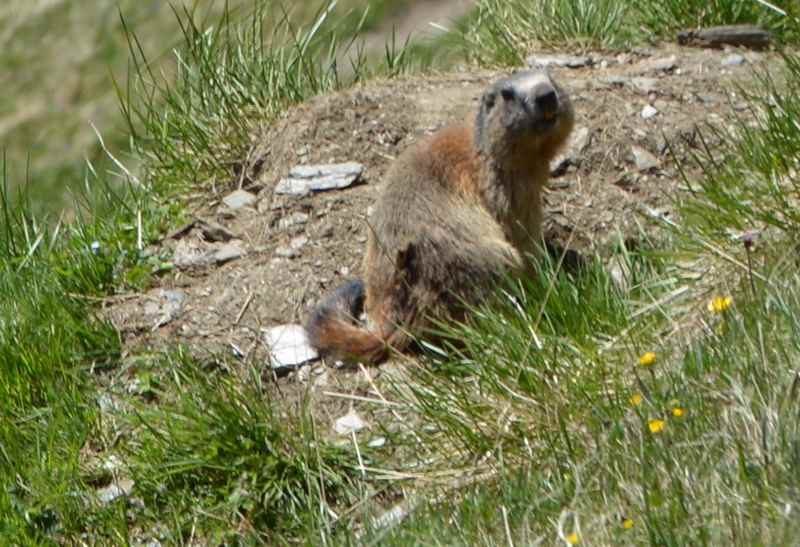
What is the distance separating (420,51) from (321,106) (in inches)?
72.6

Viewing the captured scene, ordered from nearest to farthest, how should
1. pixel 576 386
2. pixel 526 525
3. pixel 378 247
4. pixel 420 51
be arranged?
pixel 526 525 → pixel 576 386 → pixel 378 247 → pixel 420 51

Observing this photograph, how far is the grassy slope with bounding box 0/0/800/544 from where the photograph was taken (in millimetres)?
4203

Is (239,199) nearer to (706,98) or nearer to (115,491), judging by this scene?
(115,491)

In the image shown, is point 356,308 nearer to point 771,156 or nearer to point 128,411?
point 128,411

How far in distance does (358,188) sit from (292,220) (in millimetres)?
373

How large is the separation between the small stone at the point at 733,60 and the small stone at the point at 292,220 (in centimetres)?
237

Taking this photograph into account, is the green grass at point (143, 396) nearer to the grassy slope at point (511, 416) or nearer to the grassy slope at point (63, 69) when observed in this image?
the grassy slope at point (511, 416)

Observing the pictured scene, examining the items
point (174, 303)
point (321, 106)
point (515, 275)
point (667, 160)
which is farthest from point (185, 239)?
point (667, 160)

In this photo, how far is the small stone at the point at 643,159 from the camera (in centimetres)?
678

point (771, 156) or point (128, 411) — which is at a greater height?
point (771, 156)

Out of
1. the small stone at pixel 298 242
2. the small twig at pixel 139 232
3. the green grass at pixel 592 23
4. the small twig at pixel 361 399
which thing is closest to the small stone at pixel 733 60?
the green grass at pixel 592 23

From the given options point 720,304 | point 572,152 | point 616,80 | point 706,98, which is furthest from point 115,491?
point 706,98

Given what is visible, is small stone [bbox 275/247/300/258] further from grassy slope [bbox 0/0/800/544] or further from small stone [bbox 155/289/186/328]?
grassy slope [bbox 0/0/800/544]

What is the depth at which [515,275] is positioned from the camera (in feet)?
20.0
